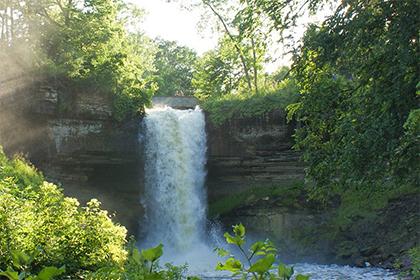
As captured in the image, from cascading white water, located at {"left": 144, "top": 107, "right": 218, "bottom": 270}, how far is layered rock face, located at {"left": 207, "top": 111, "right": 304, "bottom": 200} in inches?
26.2

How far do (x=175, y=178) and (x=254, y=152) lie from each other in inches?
141

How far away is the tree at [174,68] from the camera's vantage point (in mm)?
45116

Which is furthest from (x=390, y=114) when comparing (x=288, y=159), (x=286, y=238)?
(x=288, y=159)

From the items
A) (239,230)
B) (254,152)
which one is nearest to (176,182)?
(254,152)

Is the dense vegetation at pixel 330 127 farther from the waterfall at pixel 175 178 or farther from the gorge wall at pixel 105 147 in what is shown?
the waterfall at pixel 175 178

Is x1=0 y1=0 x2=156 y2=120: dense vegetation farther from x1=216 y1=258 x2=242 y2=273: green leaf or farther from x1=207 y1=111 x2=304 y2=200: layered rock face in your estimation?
x1=216 y1=258 x2=242 y2=273: green leaf

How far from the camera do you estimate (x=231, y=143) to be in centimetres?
1970

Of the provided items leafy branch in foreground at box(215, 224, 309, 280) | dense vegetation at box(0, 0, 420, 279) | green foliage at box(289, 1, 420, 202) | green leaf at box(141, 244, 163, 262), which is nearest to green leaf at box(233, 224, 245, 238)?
leafy branch in foreground at box(215, 224, 309, 280)

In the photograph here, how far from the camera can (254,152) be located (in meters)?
19.6

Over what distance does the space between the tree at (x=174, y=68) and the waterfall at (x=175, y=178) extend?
74.2 feet

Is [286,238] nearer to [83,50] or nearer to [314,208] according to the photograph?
[314,208]

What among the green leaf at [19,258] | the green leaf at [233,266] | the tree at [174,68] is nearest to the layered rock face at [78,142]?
the green leaf at [19,258]

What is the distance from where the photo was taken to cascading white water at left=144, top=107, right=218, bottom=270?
A: 1920cm

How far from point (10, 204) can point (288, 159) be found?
14.2 m
